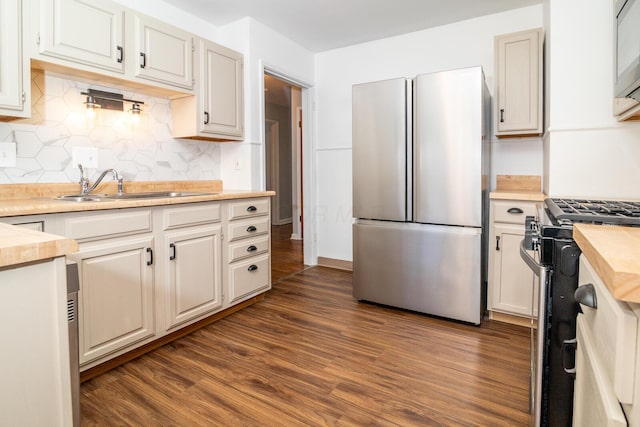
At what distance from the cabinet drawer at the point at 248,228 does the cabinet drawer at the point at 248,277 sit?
20 cm

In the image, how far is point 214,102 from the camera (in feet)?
9.26

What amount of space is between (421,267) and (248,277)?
129 centimetres

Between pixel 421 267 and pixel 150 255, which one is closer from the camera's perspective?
pixel 150 255

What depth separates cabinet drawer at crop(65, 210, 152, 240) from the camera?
1686mm

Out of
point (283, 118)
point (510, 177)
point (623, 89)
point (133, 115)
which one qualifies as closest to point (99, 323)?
point (133, 115)

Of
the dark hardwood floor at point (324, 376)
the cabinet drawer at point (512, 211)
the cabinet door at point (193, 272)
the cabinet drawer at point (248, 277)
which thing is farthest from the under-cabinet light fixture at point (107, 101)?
the cabinet drawer at point (512, 211)

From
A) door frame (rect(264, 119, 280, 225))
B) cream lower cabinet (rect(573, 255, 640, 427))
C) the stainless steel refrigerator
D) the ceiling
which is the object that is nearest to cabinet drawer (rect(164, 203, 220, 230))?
the stainless steel refrigerator

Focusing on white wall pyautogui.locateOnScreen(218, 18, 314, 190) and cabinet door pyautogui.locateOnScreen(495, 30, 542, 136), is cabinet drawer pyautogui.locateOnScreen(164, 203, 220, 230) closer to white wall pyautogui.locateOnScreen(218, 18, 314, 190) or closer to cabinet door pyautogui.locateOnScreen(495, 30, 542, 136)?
white wall pyautogui.locateOnScreen(218, 18, 314, 190)

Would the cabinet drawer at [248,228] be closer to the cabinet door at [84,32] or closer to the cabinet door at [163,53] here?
the cabinet door at [163,53]

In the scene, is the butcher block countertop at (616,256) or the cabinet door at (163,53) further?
the cabinet door at (163,53)

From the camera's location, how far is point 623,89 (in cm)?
152

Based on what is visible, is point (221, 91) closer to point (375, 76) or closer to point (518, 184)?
point (375, 76)

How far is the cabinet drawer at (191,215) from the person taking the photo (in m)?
2.14

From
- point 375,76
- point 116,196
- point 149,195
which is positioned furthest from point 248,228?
point 375,76
